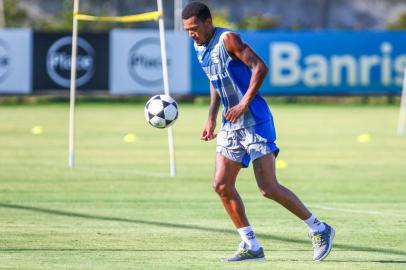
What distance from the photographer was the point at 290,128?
26.2 metres

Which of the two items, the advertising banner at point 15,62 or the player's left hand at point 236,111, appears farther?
the advertising banner at point 15,62

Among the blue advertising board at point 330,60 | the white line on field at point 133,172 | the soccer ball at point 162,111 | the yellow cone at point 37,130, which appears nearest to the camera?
the soccer ball at point 162,111

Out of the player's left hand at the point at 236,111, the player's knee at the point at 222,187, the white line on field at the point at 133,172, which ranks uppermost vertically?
the player's left hand at the point at 236,111

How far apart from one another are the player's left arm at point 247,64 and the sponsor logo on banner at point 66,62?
2436cm

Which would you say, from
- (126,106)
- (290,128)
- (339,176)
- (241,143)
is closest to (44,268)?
(241,143)

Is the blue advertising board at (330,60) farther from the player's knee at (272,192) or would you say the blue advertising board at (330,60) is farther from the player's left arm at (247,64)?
the player's left arm at (247,64)

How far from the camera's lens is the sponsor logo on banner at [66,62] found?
3294 centimetres

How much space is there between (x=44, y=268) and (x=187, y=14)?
2423 millimetres

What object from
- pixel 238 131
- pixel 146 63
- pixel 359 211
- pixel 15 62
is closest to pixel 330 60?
pixel 146 63

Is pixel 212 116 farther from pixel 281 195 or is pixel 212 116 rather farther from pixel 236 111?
pixel 281 195

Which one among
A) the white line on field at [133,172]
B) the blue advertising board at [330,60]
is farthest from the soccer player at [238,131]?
the blue advertising board at [330,60]

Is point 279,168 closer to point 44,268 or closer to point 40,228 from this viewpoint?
point 40,228

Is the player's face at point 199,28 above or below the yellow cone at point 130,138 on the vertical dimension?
above

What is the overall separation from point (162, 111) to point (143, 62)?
2113cm
